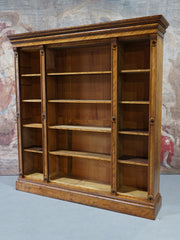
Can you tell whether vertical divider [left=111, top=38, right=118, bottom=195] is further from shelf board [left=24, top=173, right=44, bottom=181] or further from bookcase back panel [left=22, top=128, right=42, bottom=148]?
bookcase back panel [left=22, top=128, right=42, bottom=148]

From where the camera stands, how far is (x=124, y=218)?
9.19 ft

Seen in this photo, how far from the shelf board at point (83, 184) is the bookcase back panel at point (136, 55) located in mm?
1633

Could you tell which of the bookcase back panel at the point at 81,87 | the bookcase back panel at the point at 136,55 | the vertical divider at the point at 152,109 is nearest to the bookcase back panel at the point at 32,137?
the bookcase back panel at the point at 81,87

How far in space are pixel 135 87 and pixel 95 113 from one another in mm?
690

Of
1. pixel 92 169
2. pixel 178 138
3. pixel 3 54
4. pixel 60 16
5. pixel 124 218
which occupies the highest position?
pixel 60 16

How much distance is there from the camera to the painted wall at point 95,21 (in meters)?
4.10

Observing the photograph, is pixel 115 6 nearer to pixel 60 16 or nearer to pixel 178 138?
pixel 60 16

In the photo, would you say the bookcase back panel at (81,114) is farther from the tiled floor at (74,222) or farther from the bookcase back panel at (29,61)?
the tiled floor at (74,222)

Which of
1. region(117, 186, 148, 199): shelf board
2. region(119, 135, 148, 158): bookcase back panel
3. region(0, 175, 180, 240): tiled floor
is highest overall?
region(119, 135, 148, 158): bookcase back panel

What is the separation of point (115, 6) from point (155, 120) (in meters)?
2.45

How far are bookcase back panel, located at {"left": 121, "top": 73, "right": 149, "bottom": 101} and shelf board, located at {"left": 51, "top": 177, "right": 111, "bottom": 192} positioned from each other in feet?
4.02

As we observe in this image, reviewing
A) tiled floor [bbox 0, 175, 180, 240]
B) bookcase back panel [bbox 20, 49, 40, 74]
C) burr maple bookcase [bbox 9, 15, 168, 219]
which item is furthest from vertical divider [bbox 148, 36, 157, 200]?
bookcase back panel [bbox 20, 49, 40, 74]

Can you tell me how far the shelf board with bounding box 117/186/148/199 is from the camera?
9.75 ft

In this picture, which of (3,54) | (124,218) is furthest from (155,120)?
(3,54)
